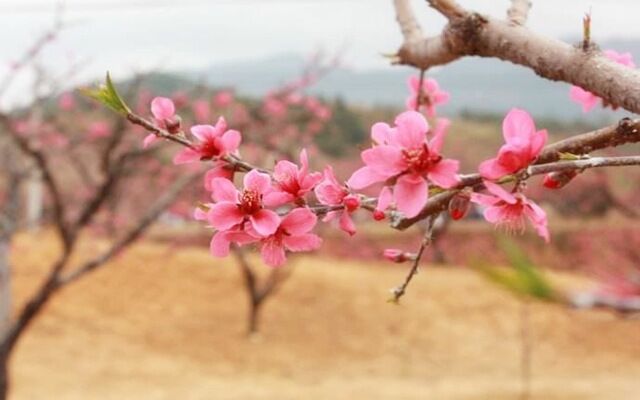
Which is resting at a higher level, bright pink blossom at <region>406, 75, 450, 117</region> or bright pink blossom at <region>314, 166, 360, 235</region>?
bright pink blossom at <region>314, 166, 360, 235</region>

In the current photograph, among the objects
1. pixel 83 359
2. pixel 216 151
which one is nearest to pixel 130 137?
pixel 83 359

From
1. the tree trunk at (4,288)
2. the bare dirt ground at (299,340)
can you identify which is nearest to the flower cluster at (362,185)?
the tree trunk at (4,288)

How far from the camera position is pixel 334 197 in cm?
109

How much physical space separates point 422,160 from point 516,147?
0.08 metres

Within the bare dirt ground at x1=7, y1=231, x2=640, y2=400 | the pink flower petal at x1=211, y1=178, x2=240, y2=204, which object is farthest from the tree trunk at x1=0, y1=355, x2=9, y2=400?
the pink flower petal at x1=211, y1=178, x2=240, y2=204

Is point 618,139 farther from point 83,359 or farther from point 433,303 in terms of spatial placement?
point 433,303

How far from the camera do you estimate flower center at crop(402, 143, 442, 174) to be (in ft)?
3.09

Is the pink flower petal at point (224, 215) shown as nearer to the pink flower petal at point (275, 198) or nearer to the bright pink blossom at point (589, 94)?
the pink flower petal at point (275, 198)

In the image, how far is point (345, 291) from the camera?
13891 millimetres

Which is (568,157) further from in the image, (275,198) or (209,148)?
(209,148)

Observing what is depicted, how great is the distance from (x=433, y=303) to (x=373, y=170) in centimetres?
1277

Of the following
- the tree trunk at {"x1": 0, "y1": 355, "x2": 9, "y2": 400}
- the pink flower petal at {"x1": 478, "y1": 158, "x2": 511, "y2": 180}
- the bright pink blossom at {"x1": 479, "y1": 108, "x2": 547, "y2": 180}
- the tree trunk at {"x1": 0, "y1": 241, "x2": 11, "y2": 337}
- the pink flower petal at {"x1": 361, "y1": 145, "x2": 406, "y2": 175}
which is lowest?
the tree trunk at {"x1": 0, "y1": 241, "x2": 11, "y2": 337}

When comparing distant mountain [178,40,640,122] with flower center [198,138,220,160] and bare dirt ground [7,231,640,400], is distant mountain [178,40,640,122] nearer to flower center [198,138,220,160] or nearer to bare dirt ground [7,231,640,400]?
bare dirt ground [7,231,640,400]

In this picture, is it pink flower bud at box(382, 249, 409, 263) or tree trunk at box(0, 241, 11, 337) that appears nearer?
pink flower bud at box(382, 249, 409, 263)
